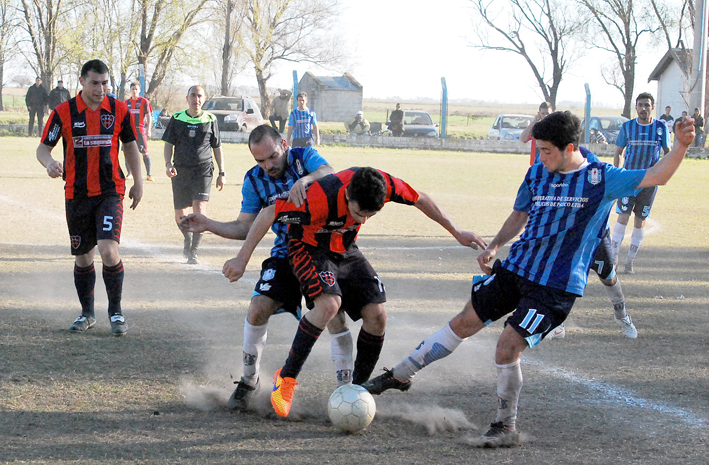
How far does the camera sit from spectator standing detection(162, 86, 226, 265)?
8430mm

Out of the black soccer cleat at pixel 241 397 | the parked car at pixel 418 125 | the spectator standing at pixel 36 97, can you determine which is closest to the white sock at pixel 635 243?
the black soccer cleat at pixel 241 397

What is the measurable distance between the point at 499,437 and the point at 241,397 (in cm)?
147

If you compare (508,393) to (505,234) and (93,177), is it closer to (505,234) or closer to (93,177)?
(505,234)

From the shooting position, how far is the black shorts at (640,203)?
8.40m

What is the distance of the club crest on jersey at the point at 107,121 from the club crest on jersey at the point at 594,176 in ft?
11.9

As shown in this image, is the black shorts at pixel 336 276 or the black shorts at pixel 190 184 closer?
the black shorts at pixel 336 276

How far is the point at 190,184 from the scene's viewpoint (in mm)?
8453

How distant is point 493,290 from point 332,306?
90 centimetres

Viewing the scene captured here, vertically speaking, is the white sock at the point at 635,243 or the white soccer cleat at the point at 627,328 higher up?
the white sock at the point at 635,243

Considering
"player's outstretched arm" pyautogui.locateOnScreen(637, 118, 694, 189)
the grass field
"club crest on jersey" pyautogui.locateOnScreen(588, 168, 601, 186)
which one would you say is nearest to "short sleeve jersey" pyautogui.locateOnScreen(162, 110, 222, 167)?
the grass field

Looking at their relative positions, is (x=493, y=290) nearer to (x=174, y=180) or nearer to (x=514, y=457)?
(x=514, y=457)

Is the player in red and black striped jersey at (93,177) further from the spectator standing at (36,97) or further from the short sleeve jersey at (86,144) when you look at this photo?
the spectator standing at (36,97)

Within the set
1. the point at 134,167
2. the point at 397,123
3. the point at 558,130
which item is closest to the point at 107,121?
the point at 134,167

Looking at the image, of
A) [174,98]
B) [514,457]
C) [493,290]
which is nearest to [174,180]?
[493,290]
